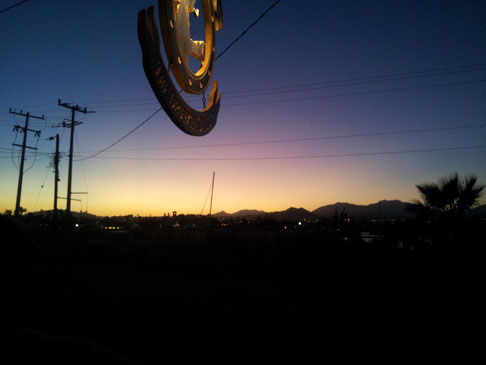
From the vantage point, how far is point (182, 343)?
4906mm

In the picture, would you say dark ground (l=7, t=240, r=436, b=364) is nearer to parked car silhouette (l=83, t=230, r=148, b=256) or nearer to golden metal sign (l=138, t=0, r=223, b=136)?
golden metal sign (l=138, t=0, r=223, b=136)

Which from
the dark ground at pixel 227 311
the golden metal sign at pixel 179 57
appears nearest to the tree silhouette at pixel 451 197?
the dark ground at pixel 227 311

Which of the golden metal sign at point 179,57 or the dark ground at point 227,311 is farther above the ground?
the golden metal sign at point 179,57

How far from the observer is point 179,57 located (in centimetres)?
314

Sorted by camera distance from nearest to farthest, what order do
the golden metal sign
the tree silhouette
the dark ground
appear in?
the golden metal sign, the dark ground, the tree silhouette

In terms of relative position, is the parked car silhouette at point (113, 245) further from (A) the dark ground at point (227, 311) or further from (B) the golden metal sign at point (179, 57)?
(B) the golden metal sign at point (179, 57)

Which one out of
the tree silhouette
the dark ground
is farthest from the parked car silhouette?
the tree silhouette

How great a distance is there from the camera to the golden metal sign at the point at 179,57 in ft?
8.80

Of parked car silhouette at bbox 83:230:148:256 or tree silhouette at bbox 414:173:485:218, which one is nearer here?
tree silhouette at bbox 414:173:485:218

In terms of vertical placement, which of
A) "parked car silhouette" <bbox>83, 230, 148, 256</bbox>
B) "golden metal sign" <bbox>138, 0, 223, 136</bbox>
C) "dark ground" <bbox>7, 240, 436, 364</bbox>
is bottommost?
"dark ground" <bbox>7, 240, 436, 364</bbox>

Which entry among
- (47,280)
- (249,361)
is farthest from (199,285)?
(249,361)

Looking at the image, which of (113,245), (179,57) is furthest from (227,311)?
(113,245)

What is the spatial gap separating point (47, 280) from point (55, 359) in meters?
11.6

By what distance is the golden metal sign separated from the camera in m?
2.68
